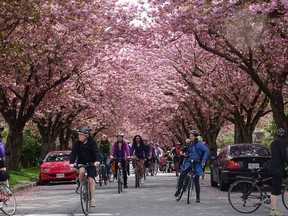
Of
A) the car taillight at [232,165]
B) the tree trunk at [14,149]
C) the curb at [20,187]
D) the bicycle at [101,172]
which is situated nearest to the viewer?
the car taillight at [232,165]

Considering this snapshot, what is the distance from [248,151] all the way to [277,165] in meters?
6.91

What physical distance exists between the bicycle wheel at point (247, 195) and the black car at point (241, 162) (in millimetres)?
5072

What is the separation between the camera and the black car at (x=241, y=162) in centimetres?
1778

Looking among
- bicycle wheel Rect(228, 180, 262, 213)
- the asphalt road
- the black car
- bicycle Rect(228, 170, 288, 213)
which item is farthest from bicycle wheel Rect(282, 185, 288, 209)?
the black car

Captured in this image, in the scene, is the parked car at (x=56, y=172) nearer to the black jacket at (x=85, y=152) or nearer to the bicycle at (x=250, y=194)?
the black jacket at (x=85, y=152)

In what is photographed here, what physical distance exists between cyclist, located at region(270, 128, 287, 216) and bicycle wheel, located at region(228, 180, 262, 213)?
81 cm

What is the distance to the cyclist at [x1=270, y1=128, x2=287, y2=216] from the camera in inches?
447

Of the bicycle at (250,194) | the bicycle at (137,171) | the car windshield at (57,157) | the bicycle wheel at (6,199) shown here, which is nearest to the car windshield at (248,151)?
the bicycle at (137,171)

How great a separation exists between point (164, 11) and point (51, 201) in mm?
6769

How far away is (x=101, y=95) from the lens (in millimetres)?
40594

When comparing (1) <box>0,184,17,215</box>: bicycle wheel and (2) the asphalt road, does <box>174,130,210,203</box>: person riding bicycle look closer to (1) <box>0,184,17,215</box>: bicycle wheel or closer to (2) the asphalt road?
(2) the asphalt road

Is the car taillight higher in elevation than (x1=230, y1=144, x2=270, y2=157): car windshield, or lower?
lower

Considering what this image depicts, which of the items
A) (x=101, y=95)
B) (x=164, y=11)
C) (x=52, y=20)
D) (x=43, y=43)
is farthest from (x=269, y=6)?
(x=101, y=95)

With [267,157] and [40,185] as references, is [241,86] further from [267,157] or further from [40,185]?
[267,157]
